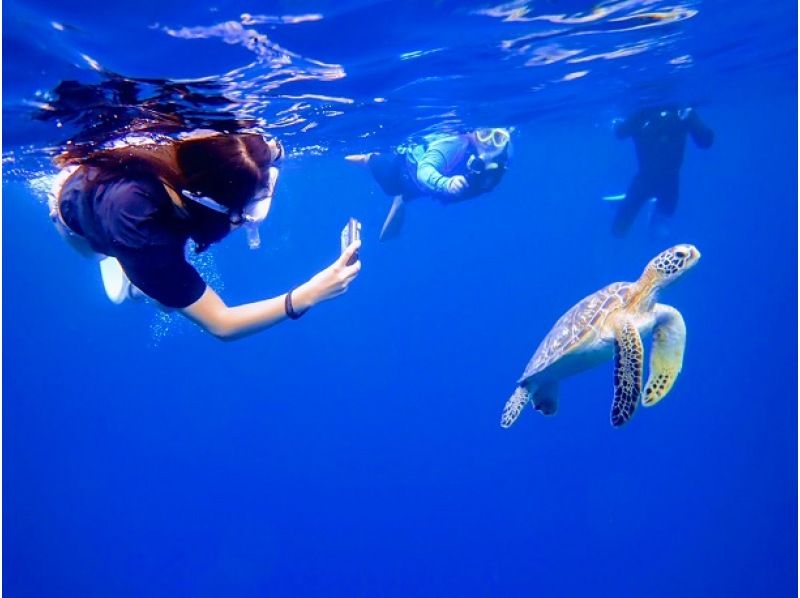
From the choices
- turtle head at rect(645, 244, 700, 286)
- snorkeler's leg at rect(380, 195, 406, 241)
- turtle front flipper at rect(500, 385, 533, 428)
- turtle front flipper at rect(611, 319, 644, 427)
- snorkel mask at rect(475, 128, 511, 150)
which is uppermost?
snorkeler's leg at rect(380, 195, 406, 241)

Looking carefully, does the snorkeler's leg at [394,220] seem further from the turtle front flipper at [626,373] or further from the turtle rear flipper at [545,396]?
the turtle front flipper at [626,373]

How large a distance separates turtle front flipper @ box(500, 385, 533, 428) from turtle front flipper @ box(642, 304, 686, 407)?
176 cm

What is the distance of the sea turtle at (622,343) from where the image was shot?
17.6 feet

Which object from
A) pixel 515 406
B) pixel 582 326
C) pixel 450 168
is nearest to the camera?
pixel 582 326

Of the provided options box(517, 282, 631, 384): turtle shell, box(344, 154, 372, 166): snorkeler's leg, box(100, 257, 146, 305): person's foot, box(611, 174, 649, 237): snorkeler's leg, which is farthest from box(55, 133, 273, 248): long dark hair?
box(344, 154, 372, 166): snorkeler's leg

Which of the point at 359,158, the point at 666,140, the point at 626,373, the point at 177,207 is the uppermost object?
the point at 359,158

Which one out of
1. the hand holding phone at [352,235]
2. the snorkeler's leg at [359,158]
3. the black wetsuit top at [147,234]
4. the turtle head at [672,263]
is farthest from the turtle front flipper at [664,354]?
the snorkeler's leg at [359,158]

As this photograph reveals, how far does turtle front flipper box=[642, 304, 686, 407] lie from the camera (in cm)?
565

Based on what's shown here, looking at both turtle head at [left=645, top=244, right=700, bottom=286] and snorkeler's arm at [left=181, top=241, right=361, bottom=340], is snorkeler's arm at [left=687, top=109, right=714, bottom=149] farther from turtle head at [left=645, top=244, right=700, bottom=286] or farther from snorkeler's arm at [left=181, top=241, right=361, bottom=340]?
snorkeler's arm at [left=181, top=241, right=361, bottom=340]

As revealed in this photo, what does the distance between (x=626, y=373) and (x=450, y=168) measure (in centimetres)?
610

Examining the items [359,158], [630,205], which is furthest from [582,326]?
[359,158]

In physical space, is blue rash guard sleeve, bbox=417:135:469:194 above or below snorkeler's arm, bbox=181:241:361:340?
above

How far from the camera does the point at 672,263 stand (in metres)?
6.13

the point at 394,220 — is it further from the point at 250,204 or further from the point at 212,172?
the point at 212,172
